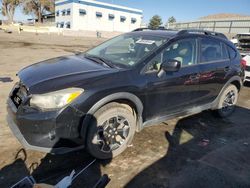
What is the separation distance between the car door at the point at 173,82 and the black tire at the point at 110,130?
1.24 ft

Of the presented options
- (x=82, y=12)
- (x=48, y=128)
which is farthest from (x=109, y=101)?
(x=82, y=12)

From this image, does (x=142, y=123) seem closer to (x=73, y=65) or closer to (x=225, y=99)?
(x=73, y=65)

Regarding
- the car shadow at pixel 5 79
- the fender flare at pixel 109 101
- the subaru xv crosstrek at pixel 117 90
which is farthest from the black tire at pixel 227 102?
the car shadow at pixel 5 79

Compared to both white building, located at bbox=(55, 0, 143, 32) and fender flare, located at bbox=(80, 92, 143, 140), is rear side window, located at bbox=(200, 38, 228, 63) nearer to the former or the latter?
fender flare, located at bbox=(80, 92, 143, 140)

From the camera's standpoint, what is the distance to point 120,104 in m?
3.23

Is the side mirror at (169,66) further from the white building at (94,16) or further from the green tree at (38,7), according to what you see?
the green tree at (38,7)

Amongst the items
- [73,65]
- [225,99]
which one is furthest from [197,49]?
[73,65]

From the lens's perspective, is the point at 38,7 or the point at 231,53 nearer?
the point at 231,53

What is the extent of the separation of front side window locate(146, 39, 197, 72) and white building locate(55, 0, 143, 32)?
4853 cm

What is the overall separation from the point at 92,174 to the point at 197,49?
9.15 ft

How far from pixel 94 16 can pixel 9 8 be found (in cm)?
2749

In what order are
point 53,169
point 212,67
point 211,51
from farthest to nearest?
point 211,51 → point 212,67 → point 53,169

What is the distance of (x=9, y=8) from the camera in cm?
6247

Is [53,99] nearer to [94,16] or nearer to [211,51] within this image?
[211,51]
